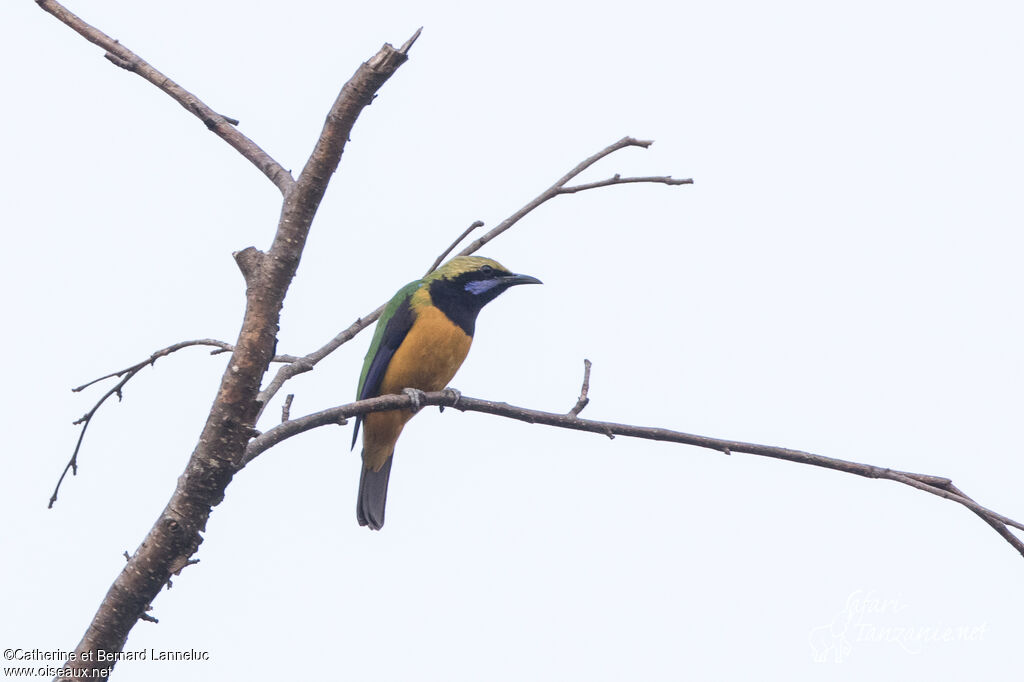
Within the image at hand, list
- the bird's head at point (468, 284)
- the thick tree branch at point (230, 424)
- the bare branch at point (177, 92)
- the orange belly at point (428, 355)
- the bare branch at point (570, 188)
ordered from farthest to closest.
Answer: the bird's head at point (468, 284), the orange belly at point (428, 355), the bare branch at point (570, 188), the bare branch at point (177, 92), the thick tree branch at point (230, 424)

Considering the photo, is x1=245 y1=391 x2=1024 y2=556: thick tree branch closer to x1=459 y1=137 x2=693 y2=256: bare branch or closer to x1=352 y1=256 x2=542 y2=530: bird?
x1=459 y1=137 x2=693 y2=256: bare branch

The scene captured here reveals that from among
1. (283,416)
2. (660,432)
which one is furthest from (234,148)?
(660,432)

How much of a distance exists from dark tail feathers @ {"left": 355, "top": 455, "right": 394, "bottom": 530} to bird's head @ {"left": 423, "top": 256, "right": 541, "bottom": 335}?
1572 mm

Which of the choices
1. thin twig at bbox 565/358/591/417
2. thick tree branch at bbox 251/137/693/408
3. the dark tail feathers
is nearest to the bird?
the dark tail feathers

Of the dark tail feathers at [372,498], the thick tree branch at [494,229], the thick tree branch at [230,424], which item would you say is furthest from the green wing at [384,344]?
the thick tree branch at [230,424]

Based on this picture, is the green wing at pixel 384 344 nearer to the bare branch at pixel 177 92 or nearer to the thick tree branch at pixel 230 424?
the bare branch at pixel 177 92

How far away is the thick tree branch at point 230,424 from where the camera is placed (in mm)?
4047

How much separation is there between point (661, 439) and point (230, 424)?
1848mm

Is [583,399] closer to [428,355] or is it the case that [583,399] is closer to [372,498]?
[428,355]

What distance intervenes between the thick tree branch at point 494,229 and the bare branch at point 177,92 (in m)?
1.33

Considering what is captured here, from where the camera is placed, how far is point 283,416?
Answer: 5.30 meters

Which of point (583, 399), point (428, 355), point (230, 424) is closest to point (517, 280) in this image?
point (428, 355)

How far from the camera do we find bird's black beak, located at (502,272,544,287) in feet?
27.8

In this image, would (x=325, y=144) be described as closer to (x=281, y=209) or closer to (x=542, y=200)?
(x=281, y=209)
